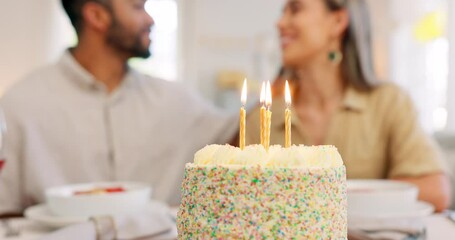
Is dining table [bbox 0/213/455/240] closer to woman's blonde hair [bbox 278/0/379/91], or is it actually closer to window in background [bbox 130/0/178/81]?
woman's blonde hair [bbox 278/0/379/91]

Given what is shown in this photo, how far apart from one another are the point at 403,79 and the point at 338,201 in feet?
11.9

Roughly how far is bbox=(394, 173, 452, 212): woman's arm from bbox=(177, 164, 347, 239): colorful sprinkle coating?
919mm

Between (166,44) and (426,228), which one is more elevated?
(166,44)

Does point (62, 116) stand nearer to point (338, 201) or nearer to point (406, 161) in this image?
point (406, 161)

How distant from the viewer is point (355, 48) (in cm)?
166

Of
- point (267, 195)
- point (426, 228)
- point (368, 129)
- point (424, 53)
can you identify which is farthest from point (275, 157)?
point (424, 53)

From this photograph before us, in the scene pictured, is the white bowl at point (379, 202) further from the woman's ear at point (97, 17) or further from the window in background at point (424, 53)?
the window in background at point (424, 53)

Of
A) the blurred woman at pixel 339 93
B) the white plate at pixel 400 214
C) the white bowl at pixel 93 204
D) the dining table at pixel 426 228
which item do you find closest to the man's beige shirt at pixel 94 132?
the blurred woman at pixel 339 93

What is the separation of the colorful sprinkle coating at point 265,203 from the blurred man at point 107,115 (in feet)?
3.69

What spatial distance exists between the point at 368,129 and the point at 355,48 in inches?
9.8

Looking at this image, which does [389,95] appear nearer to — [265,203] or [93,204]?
[93,204]

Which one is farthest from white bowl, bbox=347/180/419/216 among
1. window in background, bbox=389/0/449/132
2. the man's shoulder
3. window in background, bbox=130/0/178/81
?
window in background, bbox=130/0/178/81

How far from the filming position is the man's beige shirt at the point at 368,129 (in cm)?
158

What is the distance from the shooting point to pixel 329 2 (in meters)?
1.67
